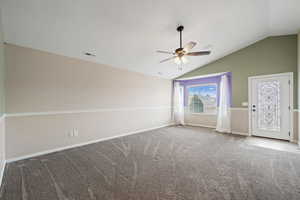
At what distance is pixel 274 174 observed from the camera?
2.10 meters

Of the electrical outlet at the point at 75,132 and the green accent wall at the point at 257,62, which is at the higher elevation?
the green accent wall at the point at 257,62

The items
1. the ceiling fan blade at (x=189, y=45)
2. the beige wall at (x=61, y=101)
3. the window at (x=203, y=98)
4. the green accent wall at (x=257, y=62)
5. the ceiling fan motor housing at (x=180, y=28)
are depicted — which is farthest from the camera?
the window at (x=203, y=98)

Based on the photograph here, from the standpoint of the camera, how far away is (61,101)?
3.20 m

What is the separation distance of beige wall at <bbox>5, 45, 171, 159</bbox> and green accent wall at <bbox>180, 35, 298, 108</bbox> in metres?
3.41

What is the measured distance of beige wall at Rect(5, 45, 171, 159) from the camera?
2.64 meters

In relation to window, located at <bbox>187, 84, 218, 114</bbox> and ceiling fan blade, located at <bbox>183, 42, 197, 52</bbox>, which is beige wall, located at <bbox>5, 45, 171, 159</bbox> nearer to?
ceiling fan blade, located at <bbox>183, 42, 197, 52</bbox>

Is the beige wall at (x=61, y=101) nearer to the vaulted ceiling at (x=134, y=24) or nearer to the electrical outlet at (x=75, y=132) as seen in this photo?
the electrical outlet at (x=75, y=132)

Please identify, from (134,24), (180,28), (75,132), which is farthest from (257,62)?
(75,132)

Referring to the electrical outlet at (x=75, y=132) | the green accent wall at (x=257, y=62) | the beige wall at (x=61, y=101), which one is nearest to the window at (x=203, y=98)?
the green accent wall at (x=257, y=62)

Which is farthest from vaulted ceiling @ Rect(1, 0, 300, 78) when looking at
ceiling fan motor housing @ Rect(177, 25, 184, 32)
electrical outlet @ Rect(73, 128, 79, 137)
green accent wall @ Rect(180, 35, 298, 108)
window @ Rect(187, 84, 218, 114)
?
window @ Rect(187, 84, 218, 114)

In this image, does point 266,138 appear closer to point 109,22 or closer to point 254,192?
point 254,192

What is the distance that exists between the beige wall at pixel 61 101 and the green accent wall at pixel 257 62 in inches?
134

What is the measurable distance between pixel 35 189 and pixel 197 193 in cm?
217

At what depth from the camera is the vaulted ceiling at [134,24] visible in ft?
6.97
